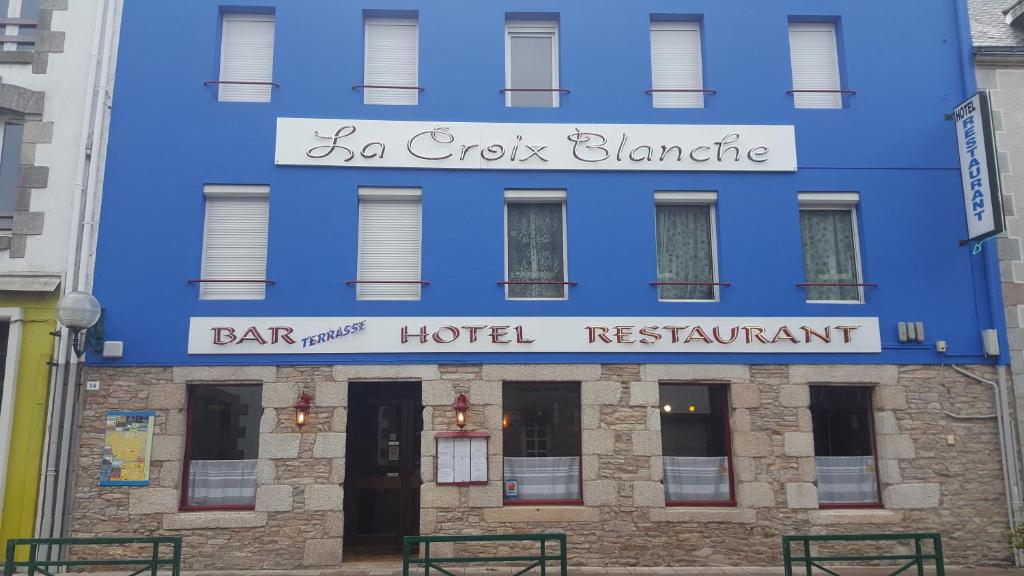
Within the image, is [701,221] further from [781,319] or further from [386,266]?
[386,266]

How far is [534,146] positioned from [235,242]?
3831 millimetres

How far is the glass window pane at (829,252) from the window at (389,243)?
485 cm

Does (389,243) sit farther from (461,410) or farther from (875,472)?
(875,472)

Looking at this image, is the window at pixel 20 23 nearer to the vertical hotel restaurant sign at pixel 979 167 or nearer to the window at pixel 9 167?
the window at pixel 9 167

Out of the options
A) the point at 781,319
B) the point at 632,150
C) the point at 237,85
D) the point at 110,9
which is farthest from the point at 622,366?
the point at 110,9

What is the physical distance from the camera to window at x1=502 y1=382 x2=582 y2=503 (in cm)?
895

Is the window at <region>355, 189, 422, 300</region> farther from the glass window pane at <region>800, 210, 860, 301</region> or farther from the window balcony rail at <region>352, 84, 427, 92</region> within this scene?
the glass window pane at <region>800, 210, 860, 301</region>

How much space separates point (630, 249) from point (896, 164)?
357 centimetres

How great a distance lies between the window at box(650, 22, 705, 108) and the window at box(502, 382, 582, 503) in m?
3.94

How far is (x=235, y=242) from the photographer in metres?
9.27

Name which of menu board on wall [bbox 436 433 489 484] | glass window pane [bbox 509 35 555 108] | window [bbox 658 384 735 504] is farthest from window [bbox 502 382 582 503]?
glass window pane [bbox 509 35 555 108]

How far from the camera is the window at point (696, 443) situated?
901 centimetres

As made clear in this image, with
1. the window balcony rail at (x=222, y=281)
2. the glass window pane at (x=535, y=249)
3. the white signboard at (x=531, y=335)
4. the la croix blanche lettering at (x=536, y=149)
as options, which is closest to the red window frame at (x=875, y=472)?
the white signboard at (x=531, y=335)

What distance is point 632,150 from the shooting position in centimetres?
948
